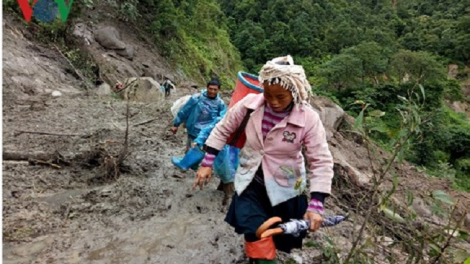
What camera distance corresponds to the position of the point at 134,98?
9.98 meters

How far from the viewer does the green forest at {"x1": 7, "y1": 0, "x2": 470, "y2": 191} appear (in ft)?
64.9

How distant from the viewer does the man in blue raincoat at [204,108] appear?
3.95 meters

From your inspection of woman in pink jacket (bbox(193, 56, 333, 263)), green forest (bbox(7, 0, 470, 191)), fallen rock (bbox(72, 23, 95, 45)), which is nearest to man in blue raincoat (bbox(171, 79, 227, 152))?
woman in pink jacket (bbox(193, 56, 333, 263))

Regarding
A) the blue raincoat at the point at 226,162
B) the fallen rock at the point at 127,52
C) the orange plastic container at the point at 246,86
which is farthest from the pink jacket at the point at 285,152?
the fallen rock at the point at 127,52

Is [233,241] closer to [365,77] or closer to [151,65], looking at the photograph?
[151,65]

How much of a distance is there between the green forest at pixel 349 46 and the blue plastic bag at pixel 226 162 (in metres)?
14.9

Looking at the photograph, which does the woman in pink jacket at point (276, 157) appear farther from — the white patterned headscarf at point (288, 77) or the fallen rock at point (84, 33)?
the fallen rock at point (84, 33)

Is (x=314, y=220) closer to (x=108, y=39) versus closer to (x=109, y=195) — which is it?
(x=109, y=195)

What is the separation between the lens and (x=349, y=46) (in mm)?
41875

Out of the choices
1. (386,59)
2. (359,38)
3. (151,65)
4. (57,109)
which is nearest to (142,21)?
(151,65)

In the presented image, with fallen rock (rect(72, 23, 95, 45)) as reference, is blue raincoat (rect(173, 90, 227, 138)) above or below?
above

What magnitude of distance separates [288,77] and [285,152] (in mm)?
416

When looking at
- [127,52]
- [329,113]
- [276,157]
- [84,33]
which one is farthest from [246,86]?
[127,52]

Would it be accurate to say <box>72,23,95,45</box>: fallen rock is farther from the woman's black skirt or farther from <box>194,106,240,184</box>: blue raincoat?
the woman's black skirt
